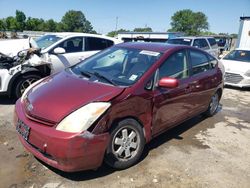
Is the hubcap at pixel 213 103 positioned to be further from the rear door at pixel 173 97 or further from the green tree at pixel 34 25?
the green tree at pixel 34 25

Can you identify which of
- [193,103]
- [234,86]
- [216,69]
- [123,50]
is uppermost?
[123,50]

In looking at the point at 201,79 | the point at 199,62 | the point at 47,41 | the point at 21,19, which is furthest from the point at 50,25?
the point at 201,79

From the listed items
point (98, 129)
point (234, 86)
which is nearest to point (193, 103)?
point (98, 129)

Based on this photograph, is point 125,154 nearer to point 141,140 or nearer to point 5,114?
point 141,140

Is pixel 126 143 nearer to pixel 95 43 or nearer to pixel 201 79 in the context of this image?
pixel 201 79

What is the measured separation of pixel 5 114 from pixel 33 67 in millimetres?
1313

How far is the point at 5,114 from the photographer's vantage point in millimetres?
5316

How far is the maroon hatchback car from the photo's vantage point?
112 inches

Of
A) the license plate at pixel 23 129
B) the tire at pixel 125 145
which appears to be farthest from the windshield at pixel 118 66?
the license plate at pixel 23 129

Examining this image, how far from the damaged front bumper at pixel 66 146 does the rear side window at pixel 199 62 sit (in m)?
2.35

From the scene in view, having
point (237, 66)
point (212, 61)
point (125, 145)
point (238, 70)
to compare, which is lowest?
point (125, 145)

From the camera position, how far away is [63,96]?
317 cm

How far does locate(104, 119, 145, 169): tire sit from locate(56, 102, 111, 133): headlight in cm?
31

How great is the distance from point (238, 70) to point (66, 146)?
795 cm
